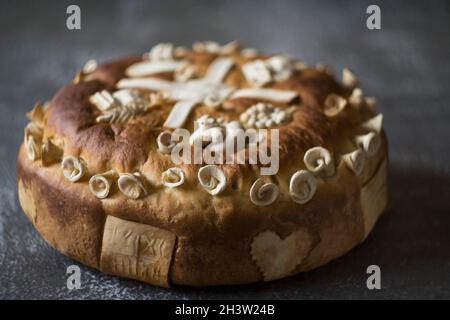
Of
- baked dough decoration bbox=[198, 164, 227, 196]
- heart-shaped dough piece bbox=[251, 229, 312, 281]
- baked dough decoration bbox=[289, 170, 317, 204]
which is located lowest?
heart-shaped dough piece bbox=[251, 229, 312, 281]

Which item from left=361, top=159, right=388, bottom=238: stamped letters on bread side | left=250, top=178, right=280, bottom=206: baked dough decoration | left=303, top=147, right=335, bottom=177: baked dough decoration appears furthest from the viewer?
left=361, top=159, right=388, bottom=238: stamped letters on bread side

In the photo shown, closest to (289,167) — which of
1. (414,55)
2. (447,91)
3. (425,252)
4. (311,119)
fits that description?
(311,119)

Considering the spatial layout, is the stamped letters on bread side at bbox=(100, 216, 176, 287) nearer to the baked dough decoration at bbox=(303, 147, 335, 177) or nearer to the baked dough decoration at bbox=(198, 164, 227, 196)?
the baked dough decoration at bbox=(198, 164, 227, 196)

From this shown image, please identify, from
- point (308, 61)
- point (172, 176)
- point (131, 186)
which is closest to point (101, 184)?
point (131, 186)

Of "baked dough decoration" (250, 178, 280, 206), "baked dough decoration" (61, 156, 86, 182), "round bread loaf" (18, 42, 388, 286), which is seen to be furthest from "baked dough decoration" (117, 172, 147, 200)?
"baked dough decoration" (250, 178, 280, 206)

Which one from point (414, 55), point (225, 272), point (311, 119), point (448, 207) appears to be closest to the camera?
point (225, 272)

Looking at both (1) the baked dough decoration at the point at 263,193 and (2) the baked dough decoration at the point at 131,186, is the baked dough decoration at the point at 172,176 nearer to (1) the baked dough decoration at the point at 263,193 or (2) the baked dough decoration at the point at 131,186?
(2) the baked dough decoration at the point at 131,186

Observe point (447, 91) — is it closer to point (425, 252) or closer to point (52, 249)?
point (425, 252)
